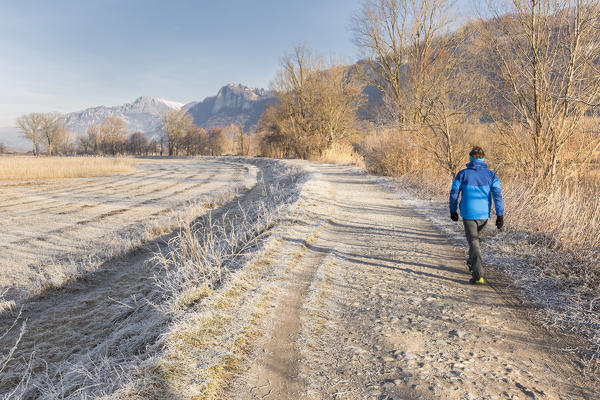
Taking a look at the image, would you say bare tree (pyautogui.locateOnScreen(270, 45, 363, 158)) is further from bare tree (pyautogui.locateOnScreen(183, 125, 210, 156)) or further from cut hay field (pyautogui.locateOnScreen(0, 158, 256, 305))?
bare tree (pyautogui.locateOnScreen(183, 125, 210, 156))

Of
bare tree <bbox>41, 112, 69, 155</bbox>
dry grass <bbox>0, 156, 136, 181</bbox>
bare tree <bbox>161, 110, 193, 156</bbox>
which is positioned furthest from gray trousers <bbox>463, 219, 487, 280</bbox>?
bare tree <bbox>41, 112, 69, 155</bbox>

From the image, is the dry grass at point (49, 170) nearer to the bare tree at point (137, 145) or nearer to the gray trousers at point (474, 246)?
Result: the gray trousers at point (474, 246)

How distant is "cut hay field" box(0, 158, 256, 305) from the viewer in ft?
19.2

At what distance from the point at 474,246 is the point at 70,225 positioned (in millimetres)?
10375

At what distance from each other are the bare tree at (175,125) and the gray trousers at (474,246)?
8703cm

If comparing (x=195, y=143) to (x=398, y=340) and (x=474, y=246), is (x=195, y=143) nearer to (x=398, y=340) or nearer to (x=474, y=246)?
(x=474, y=246)

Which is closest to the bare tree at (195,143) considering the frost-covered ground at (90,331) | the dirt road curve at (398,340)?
the frost-covered ground at (90,331)

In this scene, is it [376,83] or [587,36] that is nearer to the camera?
[587,36]

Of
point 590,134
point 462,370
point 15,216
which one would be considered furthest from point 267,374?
point 15,216

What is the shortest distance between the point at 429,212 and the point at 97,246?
8227 millimetres

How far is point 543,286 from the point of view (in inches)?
149

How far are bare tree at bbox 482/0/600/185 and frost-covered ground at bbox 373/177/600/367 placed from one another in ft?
8.11

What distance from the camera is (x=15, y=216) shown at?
10.3 metres

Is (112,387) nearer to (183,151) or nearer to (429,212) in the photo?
(429,212)
